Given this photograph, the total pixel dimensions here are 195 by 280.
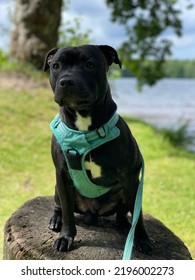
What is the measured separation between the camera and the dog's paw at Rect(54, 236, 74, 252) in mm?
3113

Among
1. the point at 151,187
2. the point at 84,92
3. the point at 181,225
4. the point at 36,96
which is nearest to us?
the point at 84,92

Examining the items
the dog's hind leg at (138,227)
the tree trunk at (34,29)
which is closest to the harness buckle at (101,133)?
the dog's hind leg at (138,227)

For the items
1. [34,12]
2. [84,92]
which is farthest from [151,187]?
[34,12]

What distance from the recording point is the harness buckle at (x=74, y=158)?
2.99 meters

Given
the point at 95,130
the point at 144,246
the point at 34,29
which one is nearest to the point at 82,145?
the point at 95,130

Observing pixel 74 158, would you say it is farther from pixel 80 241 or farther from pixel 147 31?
pixel 147 31

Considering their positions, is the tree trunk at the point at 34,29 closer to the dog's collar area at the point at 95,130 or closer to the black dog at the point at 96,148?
the black dog at the point at 96,148

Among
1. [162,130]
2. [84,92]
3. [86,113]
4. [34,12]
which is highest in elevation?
[84,92]

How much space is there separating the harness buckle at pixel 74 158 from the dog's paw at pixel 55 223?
0.61m

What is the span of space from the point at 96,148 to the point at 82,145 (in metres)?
0.09

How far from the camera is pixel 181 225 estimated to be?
19.1 feet

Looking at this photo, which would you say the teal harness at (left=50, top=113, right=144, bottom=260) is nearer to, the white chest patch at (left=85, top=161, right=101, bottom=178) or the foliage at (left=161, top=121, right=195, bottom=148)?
the white chest patch at (left=85, top=161, right=101, bottom=178)
